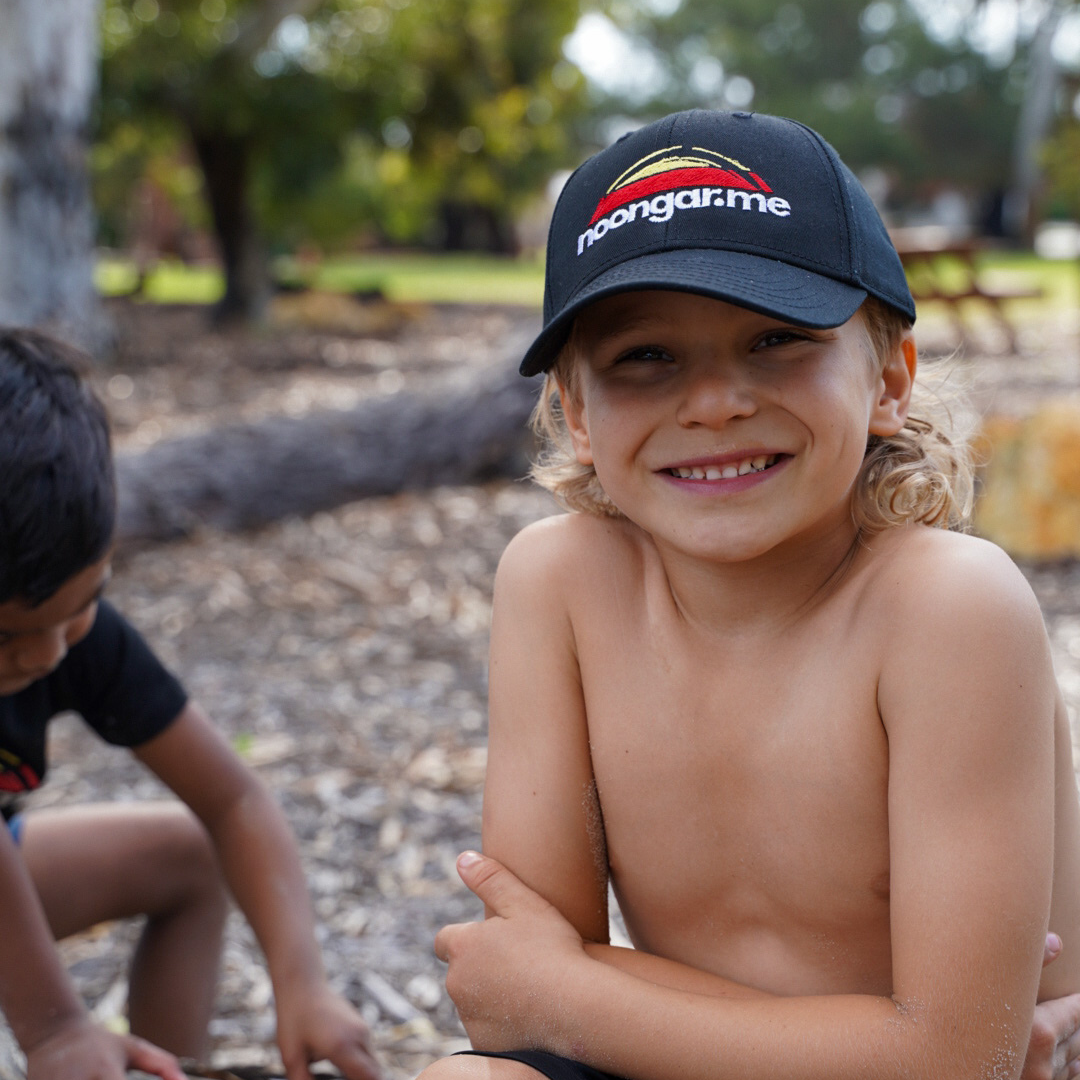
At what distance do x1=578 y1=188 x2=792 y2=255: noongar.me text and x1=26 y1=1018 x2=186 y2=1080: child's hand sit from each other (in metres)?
1.30

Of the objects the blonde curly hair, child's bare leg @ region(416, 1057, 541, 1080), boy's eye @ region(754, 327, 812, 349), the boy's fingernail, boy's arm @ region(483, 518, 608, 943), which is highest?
boy's eye @ region(754, 327, 812, 349)

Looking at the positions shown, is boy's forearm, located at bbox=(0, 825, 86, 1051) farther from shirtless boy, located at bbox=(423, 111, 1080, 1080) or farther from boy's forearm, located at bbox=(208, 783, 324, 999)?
shirtless boy, located at bbox=(423, 111, 1080, 1080)

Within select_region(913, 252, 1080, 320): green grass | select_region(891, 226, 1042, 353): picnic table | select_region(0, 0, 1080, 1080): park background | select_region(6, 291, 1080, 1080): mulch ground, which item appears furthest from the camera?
select_region(913, 252, 1080, 320): green grass

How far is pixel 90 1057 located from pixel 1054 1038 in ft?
4.12

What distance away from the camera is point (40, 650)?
1759 millimetres

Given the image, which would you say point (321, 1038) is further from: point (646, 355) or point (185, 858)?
point (646, 355)

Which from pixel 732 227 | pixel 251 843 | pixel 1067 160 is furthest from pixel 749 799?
pixel 1067 160

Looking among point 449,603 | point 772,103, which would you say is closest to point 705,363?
point 449,603

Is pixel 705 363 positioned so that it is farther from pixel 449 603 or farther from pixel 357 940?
pixel 449 603

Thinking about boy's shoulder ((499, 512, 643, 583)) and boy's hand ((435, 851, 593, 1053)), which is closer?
boy's hand ((435, 851, 593, 1053))

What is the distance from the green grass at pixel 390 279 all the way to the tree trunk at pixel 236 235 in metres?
1.01

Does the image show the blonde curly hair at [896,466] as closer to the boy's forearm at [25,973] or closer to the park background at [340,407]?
the park background at [340,407]

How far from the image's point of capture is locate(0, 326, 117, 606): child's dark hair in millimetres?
1695

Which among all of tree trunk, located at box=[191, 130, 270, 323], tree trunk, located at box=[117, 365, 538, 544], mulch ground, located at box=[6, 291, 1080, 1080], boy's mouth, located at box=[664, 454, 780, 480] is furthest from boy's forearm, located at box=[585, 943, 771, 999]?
tree trunk, located at box=[191, 130, 270, 323]
